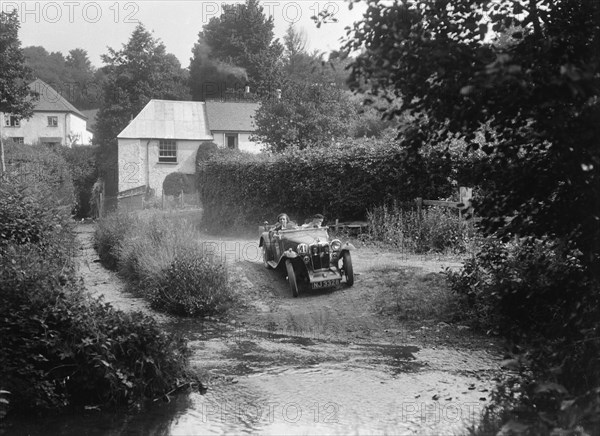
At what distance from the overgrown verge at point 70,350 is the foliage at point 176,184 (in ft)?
121

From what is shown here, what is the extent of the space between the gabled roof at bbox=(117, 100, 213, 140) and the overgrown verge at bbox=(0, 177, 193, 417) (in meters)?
39.1

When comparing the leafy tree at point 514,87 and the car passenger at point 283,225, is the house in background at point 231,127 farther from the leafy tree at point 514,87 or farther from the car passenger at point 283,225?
the leafy tree at point 514,87

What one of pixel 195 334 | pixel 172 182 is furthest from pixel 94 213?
pixel 195 334

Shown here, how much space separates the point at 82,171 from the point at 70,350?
42.3 m

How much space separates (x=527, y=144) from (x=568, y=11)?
40.4 inches

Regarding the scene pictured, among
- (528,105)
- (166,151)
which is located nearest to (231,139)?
(166,151)

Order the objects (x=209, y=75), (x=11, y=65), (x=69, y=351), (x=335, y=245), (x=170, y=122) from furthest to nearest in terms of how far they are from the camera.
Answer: (x=209, y=75)
(x=170, y=122)
(x=11, y=65)
(x=335, y=245)
(x=69, y=351)

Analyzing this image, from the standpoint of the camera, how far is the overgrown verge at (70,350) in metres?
6.50

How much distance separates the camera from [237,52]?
2554 inches

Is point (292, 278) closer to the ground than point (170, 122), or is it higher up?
closer to the ground

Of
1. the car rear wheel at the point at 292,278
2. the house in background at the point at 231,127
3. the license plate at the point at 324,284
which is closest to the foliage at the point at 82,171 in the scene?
the house in background at the point at 231,127

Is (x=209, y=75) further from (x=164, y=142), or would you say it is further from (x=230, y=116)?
(x=164, y=142)

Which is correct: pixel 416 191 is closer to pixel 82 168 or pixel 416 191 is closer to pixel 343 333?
pixel 343 333

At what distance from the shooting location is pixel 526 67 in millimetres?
4250
